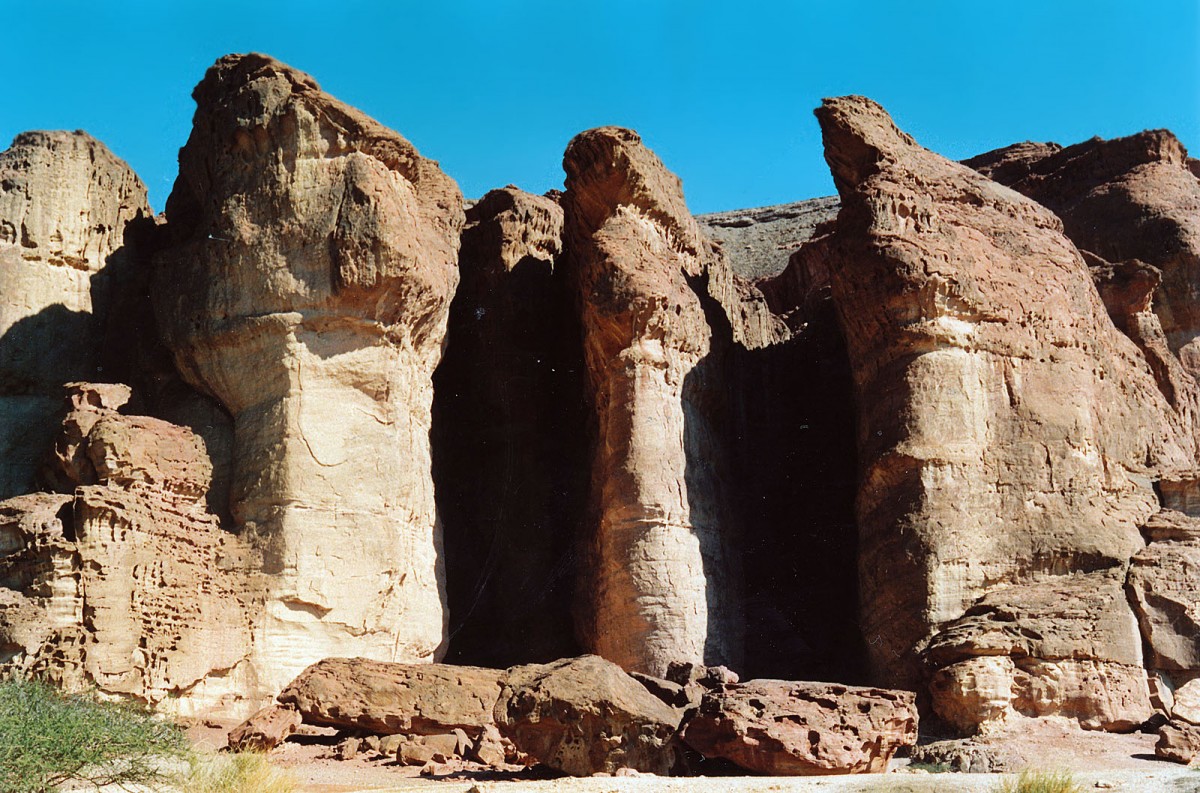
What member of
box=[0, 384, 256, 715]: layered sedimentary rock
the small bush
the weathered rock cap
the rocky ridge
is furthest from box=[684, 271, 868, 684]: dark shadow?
the small bush

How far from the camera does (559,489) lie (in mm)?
24688

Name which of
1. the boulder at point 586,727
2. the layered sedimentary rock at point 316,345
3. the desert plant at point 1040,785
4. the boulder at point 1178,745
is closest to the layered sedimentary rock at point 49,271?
the layered sedimentary rock at point 316,345

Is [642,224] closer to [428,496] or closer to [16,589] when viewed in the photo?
[428,496]

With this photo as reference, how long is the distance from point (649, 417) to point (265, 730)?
7914 mm

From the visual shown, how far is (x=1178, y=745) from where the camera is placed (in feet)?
55.7

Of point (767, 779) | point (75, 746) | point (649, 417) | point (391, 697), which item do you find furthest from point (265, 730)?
point (649, 417)

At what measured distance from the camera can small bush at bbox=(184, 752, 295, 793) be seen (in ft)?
43.5

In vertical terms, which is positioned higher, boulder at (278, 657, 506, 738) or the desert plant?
boulder at (278, 657, 506, 738)

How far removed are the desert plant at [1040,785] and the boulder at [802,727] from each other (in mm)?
2510

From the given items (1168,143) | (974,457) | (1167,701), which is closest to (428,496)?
(974,457)

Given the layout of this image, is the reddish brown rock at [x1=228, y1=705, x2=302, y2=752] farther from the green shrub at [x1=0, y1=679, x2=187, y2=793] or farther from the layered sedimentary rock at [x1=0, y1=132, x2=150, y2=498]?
the layered sedimentary rock at [x1=0, y1=132, x2=150, y2=498]

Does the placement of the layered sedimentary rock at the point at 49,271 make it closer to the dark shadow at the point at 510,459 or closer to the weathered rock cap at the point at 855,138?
the dark shadow at the point at 510,459

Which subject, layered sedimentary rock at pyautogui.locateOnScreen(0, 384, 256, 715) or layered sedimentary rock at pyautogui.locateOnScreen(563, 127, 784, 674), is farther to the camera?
layered sedimentary rock at pyautogui.locateOnScreen(563, 127, 784, 674)

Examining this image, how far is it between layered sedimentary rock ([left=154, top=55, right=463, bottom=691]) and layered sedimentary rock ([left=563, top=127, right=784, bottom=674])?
7.81 ft
